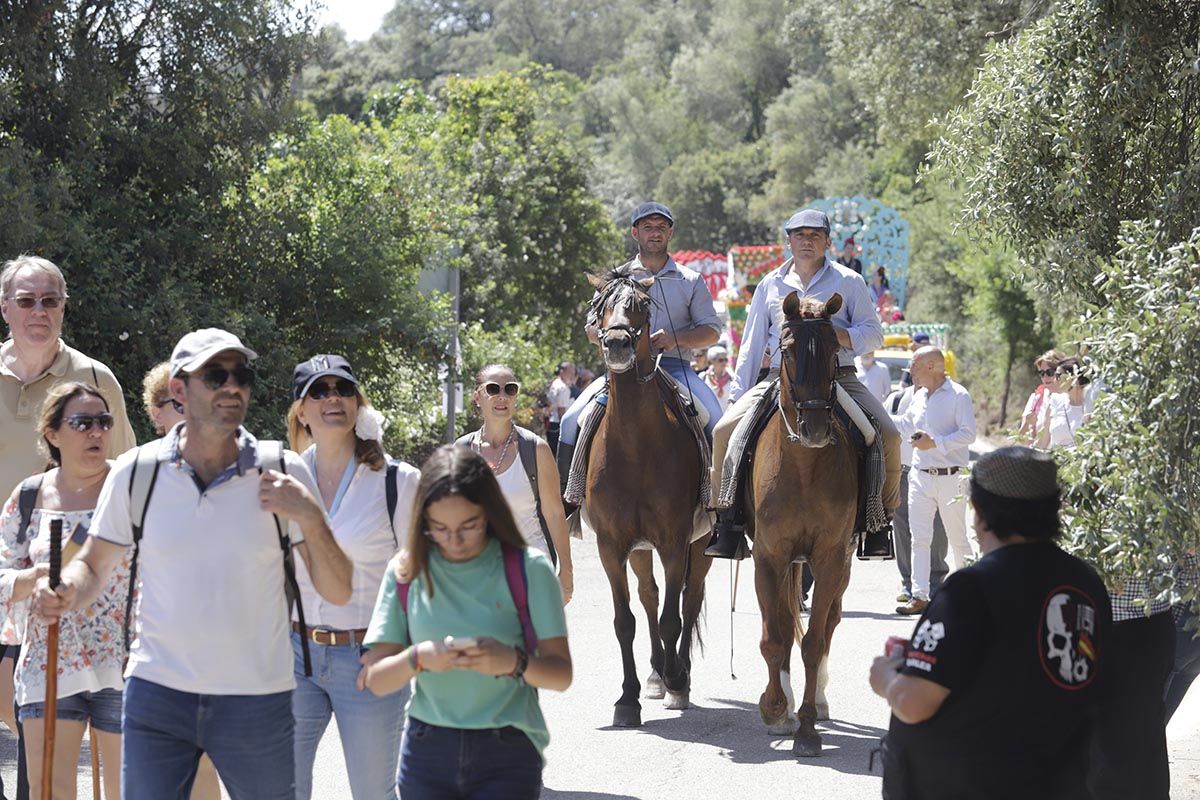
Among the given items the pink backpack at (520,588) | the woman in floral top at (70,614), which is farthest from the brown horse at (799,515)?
the pink backpack at (520,588)

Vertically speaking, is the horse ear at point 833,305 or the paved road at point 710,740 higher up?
the horse ear at point 833,305

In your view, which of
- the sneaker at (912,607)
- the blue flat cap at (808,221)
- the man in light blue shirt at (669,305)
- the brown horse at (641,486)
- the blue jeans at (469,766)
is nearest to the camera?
the blue jeans at (469,766)

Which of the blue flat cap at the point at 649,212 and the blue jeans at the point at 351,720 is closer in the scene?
the blue jeans at the point at 351,720

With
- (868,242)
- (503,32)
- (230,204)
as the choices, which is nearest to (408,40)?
(503,32)

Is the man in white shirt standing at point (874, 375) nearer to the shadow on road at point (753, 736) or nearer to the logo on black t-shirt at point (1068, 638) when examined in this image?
the shadow on road at point (753, 736)

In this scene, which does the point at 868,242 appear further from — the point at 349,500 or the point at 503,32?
the point at 503,32

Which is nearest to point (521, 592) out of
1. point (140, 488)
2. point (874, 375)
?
point (140, 488)

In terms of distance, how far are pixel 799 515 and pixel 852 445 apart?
60 centimetres

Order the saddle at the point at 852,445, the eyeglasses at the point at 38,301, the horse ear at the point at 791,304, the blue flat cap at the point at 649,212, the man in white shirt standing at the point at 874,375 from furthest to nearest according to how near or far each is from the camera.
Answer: the man in white shirt standing at the point at 874,375, the blue flat cap at the point at 649,212, the saddle at the point at 852,445, the horse ear at the point at 791,304, the eyeglasses at the point at 38,301

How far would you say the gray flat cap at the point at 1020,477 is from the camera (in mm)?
4301

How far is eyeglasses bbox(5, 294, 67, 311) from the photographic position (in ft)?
22.8

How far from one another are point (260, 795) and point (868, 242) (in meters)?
28.3

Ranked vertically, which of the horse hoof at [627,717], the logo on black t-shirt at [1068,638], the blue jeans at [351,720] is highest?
the logo on black t-shirt at [1068,638]

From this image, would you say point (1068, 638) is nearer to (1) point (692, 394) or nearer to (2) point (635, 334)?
(2) point (635, 334)
